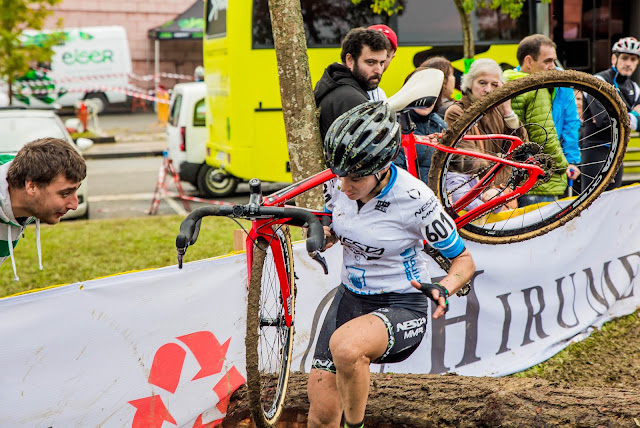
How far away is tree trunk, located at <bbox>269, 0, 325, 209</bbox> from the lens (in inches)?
202

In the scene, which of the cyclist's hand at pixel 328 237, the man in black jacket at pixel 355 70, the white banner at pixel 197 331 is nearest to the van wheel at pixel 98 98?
the white banner at pixel 197 331

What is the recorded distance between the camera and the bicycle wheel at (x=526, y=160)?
436 cm

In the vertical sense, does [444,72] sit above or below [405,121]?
above

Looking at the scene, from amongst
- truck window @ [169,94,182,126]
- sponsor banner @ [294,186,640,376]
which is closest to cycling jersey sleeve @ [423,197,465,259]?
sponsor banner @ [294,186,640,376]

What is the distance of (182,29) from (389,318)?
98.6 ft

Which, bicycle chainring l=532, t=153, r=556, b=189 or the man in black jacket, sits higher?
the man in black jacket

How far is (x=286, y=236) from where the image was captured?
3.89 metres

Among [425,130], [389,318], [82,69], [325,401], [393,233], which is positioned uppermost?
[82,69]

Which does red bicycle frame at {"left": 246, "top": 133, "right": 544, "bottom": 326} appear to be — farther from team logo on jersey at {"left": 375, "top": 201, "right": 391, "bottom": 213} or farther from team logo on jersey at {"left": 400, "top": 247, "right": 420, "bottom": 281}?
team logo on jersey at {"left": 400, "top": 247, "right": 420, "bottom": 281}

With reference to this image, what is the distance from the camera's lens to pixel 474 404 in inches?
163

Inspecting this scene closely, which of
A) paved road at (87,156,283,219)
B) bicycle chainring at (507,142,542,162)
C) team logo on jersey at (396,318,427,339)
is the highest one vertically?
bicycle chainring at (507,142,542,162)

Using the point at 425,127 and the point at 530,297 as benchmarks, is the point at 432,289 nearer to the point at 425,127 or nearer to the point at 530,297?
the point at 425,127

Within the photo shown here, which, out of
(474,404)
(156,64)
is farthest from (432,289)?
(156,64)

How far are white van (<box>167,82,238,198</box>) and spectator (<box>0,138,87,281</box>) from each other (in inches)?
391
